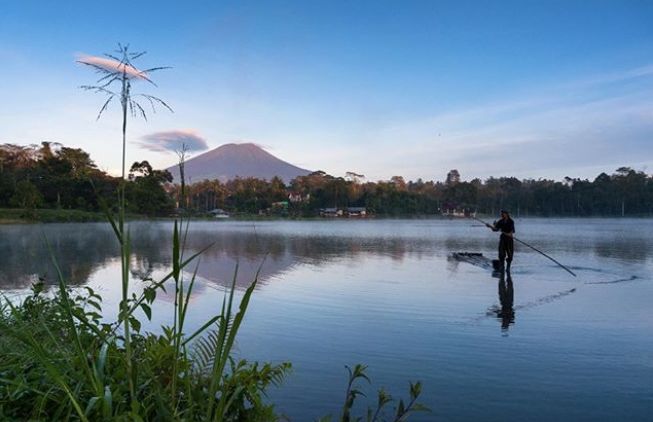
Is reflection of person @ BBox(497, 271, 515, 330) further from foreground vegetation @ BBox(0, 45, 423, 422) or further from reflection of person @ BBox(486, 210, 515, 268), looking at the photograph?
foreground vegetation @ BBox(0, 45, 423, 422)

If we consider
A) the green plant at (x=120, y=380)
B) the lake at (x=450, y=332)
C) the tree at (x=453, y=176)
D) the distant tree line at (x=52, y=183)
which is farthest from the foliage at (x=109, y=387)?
the tree at (x=453, y=176)

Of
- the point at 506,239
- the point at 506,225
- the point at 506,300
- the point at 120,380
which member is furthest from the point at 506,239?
the point at 120,380

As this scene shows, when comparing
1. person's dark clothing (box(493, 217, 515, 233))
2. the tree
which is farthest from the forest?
person's dark clothing (box(493, 217, 515, 233))

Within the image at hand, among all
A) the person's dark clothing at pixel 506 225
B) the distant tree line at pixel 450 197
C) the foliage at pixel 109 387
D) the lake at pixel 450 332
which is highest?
the distant tree line at pixel 450 197

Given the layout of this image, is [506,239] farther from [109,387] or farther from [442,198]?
[442,198]

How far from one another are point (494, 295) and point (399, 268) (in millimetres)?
5357

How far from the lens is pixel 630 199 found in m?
131

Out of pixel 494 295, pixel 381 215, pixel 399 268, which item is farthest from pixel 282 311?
pixel 381 215

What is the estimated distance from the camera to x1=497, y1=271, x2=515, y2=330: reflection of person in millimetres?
8523

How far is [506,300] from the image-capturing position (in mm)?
10469

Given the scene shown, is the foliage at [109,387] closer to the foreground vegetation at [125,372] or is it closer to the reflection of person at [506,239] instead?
the foreground vegetation at [125,372]

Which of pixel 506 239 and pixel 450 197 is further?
pixel 450 197

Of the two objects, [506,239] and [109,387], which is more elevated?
[506,239]

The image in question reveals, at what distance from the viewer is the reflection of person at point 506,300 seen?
8.52 m
